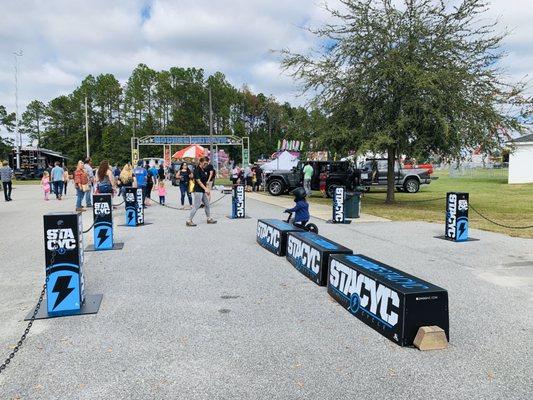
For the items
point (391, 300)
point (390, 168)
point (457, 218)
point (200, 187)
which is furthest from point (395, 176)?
point (391, 300)

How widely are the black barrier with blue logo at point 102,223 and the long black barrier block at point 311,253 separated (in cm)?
352

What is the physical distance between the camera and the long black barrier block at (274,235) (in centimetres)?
800

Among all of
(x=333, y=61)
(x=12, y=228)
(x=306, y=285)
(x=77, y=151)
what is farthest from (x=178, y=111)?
(x=306, y=285)

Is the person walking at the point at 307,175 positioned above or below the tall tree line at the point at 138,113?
below

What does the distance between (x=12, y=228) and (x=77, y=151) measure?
74.1m

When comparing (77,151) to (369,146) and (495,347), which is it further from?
(495,347)

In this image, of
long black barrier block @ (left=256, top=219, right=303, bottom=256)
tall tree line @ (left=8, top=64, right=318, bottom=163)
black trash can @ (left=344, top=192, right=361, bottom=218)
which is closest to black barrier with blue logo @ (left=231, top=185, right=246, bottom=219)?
black trash can @ (left=344, top=192, right=361, bottom=218)

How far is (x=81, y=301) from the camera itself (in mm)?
5113

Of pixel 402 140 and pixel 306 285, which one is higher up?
pixel 402 140

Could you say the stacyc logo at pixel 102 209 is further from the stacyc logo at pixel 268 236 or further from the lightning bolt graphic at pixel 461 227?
the lightning bolt graphic at pixel 461 227

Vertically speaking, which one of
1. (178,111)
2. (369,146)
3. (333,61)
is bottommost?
(369,146)

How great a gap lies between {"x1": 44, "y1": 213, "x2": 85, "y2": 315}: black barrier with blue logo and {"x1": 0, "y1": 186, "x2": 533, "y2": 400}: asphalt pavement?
234 mm

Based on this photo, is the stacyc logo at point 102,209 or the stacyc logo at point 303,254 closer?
the stacyc logo at point 303,254

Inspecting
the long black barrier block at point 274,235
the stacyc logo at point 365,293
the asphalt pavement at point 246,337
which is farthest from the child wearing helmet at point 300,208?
the stacyc logo at point 365,293
